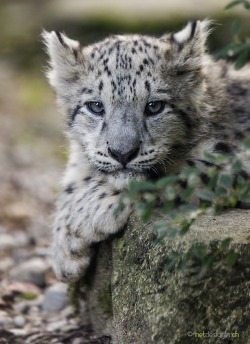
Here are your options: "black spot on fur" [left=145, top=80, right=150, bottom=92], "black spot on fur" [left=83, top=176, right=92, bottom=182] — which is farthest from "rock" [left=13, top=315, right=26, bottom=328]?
"black spot on fur" [left=145, top=80, right=150, bottom=92]

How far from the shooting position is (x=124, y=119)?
5.83 m

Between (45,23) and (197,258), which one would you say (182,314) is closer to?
(197,258)

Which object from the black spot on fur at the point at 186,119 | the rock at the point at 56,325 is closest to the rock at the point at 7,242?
the rock at the point at 56,325

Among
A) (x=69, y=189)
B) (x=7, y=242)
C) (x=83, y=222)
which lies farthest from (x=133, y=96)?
(x=7, y=242)

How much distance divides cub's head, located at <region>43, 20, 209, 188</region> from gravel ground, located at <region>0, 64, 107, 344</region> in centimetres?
131

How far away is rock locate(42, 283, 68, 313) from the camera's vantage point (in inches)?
283

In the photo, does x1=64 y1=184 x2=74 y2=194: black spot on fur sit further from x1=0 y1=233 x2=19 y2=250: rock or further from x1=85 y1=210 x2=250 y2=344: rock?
x1=0 y1=233 x2=19 y2=250: rock

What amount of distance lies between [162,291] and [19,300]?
2602 millimetres

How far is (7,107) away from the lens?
46.5 ft

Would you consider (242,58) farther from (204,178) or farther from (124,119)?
(124,119)

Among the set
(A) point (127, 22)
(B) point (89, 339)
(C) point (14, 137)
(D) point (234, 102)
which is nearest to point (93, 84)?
(D) point (234, 102)

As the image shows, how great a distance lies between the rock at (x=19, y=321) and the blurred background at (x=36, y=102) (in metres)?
0.12

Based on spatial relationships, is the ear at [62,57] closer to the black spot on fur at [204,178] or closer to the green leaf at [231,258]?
the black spot on fur at [204,178]

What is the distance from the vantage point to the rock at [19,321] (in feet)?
22.6
